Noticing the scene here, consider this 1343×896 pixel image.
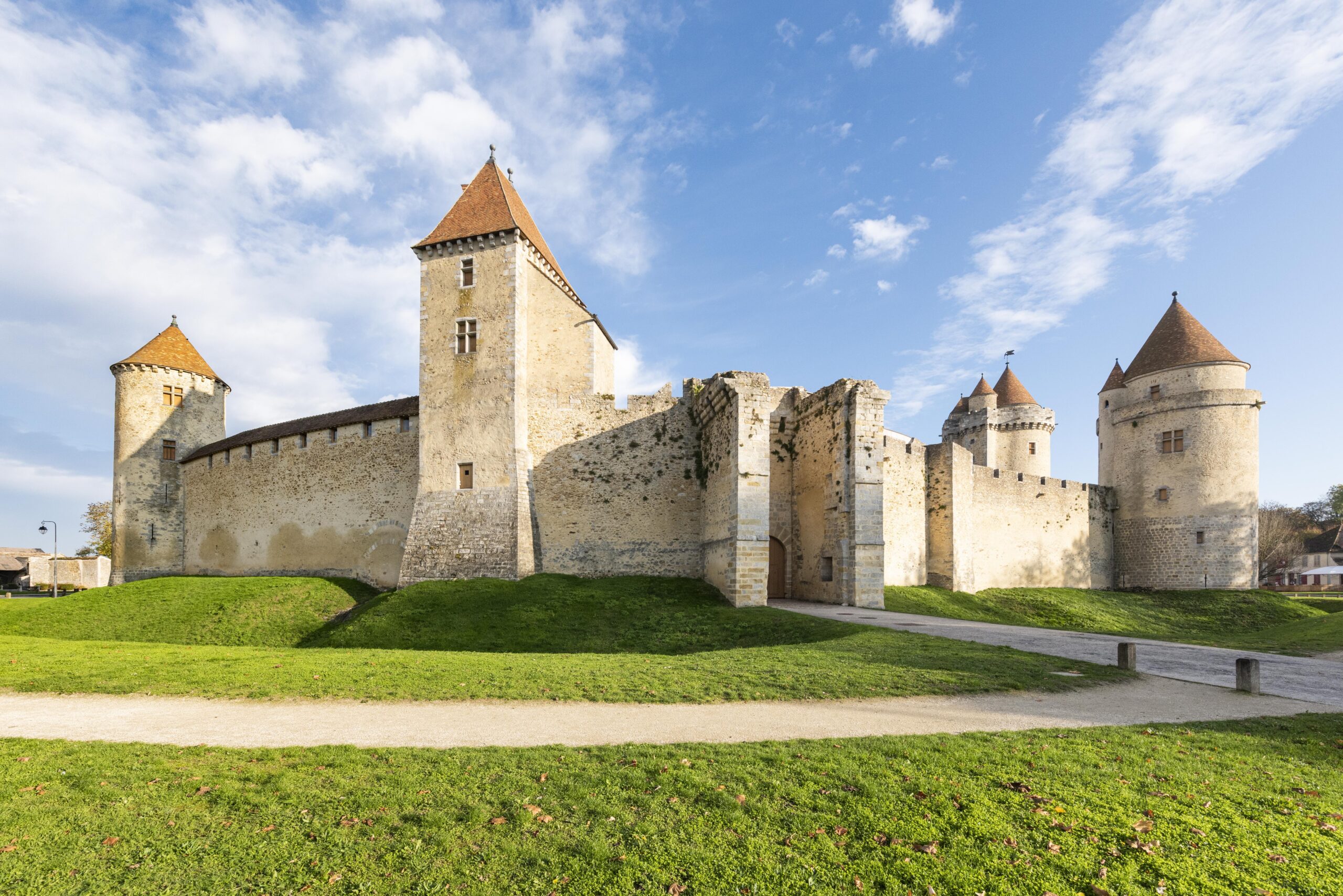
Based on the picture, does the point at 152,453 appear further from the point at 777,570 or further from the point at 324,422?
the point at 777,570

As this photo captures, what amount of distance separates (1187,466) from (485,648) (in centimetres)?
3375

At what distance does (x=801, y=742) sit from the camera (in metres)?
6.05

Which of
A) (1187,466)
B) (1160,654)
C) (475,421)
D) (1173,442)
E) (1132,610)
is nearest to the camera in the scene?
(1160,654)

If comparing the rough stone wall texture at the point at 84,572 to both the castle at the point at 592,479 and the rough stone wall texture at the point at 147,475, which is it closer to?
the rough stone wall texture at the point at 147,475

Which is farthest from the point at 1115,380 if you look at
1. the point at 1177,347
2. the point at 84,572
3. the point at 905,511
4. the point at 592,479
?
the point at 84,572

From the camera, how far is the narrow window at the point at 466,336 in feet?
71.3

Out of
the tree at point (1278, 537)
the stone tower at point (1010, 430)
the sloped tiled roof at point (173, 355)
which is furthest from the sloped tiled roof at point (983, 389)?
the sloped tiled roof at point (173, 355)

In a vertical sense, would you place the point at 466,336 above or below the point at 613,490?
above

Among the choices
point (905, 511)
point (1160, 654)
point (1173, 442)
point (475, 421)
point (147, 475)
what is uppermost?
point (475, 421)

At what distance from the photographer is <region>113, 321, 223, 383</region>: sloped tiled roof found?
3091cm

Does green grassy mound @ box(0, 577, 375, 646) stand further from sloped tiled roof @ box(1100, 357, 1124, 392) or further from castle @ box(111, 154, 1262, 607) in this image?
sloped tiled roof @ box(1100, 357, 1124, 392)

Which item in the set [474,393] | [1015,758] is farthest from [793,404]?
[1015,758]

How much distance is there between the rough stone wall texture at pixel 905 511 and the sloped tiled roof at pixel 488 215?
14.9 metres

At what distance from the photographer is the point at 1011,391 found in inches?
1551
